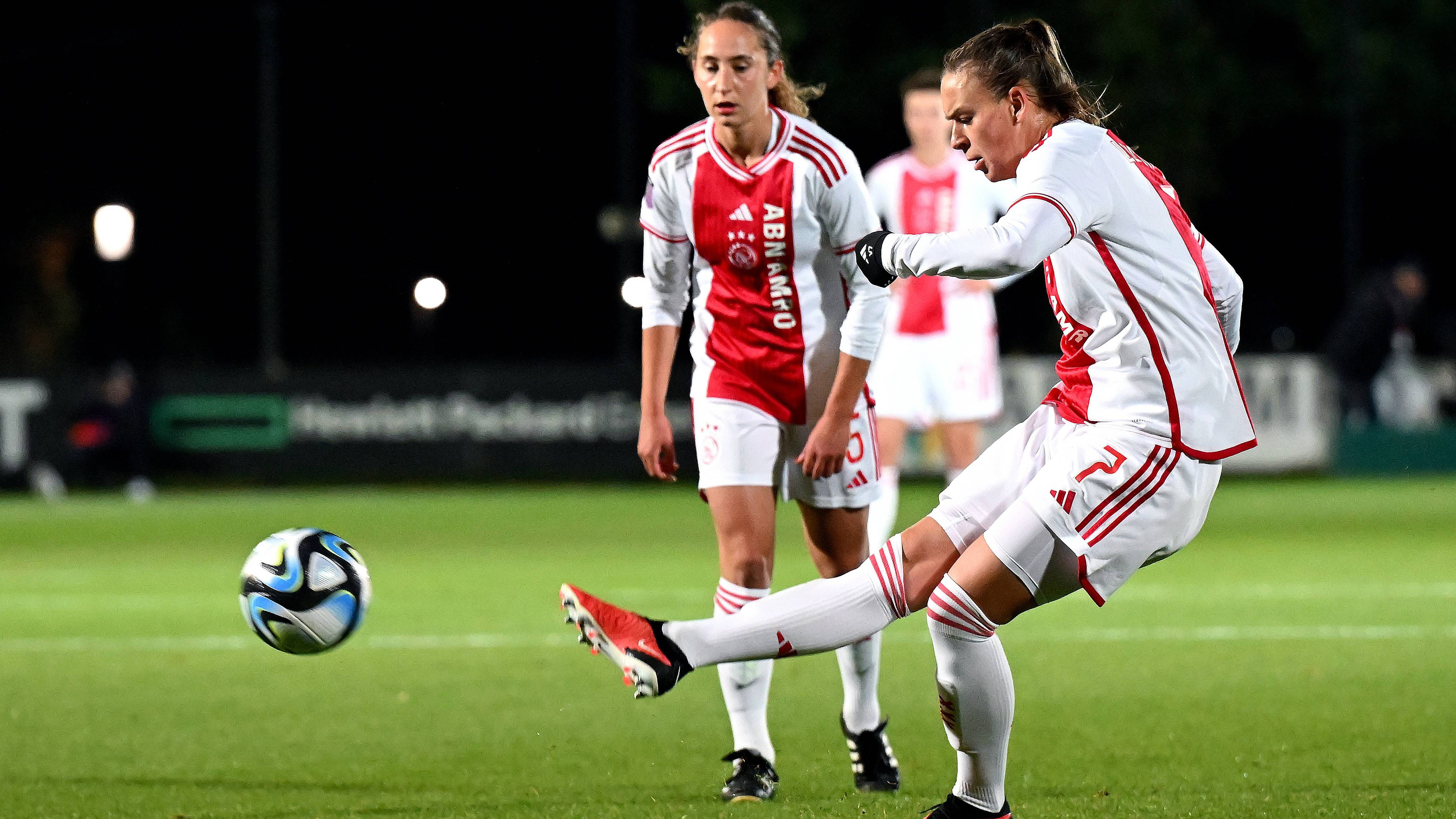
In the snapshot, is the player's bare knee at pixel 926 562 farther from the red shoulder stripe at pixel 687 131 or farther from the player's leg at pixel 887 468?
the player's leg at pixel 887 468

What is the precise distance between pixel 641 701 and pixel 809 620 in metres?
2.72

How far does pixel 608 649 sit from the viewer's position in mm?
4531

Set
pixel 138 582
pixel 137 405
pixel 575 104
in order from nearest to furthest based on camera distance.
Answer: pixel 138 582, pixel 137 405, pixel 575 104

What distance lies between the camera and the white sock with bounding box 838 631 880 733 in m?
5.75

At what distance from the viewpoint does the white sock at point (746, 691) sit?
562cm

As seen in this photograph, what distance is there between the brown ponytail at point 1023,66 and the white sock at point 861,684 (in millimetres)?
1852

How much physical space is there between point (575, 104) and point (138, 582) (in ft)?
91.0

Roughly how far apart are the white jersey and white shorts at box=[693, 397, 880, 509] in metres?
1.19

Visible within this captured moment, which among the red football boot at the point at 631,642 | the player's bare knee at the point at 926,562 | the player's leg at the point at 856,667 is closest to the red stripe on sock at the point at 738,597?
the player's leg at the point at 856,667

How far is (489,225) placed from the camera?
39.7 metres

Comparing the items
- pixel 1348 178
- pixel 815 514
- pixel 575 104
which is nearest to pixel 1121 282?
pixel 815 514

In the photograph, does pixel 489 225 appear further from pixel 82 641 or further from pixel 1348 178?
pixel 82 641

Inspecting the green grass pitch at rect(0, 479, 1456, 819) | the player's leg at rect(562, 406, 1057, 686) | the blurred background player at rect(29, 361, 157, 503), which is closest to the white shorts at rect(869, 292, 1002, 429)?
the green grass pitch at rect(0, 479, 1456, 819)

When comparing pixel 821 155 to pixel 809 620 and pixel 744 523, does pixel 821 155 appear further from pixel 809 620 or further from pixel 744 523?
pixel 809 620
